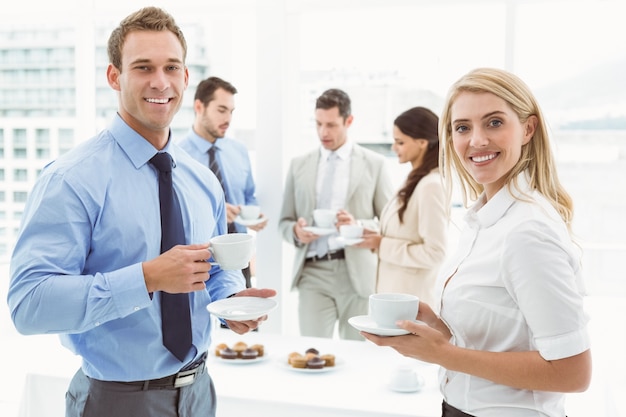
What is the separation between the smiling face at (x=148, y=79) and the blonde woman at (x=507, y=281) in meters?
0.76

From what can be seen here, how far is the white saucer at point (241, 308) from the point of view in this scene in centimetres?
162

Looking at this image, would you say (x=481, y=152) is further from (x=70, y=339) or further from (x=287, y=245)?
(x=287, y=245)

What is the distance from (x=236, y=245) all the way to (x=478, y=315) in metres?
0.60


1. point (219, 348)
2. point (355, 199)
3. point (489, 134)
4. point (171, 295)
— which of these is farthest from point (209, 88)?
point (489, 134)

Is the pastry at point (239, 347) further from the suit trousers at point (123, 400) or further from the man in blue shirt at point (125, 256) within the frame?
the suit trousers at point (123, 400)

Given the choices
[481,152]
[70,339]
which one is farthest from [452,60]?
[70,339]

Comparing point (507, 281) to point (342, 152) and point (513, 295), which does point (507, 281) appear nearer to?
point (513, 295)

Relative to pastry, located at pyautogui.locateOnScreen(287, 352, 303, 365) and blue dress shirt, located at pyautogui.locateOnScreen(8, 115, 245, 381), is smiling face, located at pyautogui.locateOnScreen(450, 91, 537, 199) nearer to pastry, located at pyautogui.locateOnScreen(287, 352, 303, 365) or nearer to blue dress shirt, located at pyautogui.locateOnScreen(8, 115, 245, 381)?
blue dress shirt, located at pyautogui.locateOnScreen(8, 115, 245, 381)

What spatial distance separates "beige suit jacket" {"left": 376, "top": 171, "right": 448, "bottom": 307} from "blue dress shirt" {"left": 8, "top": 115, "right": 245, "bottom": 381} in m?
1.56

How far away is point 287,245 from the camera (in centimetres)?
471

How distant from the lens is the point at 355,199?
158 inches

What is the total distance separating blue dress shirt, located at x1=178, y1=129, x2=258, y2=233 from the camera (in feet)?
13.7

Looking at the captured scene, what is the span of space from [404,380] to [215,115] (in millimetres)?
2413

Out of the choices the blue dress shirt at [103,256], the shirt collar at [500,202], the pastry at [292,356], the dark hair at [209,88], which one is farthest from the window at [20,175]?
Result: the shirt collar at [500,202]
